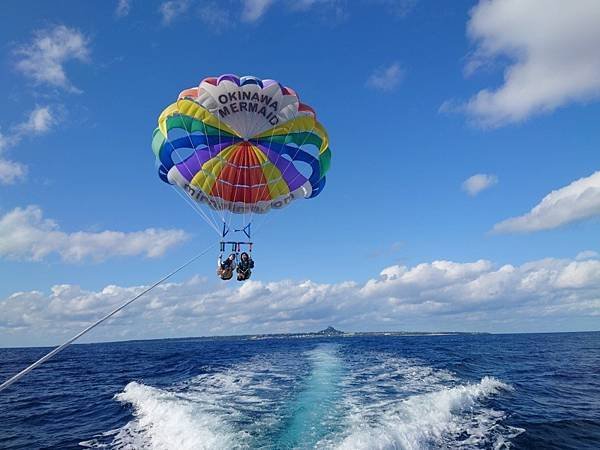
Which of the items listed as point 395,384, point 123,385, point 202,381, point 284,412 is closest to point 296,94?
point 284,412

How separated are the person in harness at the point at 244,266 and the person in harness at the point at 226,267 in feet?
0.89

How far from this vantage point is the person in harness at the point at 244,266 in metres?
14.8

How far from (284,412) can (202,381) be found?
1114 cm

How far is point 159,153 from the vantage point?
16.1m

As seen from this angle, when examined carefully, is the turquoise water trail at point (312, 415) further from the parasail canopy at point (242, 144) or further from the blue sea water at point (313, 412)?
the parasail canopy at point (242, 144)

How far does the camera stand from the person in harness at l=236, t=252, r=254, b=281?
14.8 meters

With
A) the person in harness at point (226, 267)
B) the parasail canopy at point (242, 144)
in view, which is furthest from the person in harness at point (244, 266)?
the parasail canopy at point (242, 144)

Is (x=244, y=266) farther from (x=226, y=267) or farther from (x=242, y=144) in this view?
(x=242, y=144)

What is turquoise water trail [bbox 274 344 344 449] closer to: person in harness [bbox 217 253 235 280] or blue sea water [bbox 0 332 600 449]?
blue sea water [bbox 0 332 600 449]

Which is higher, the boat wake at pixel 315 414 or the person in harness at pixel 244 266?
the person in harness at pixel 244 266

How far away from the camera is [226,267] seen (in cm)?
1463

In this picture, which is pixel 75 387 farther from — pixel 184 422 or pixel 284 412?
pixel 284 412

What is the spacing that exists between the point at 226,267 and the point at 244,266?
2.09ft

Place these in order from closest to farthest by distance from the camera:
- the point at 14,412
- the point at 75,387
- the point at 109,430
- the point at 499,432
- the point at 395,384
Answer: the point at 499,432, the point at 109,430, the point at 14,412, the point at 395,384, the point at 75,387
